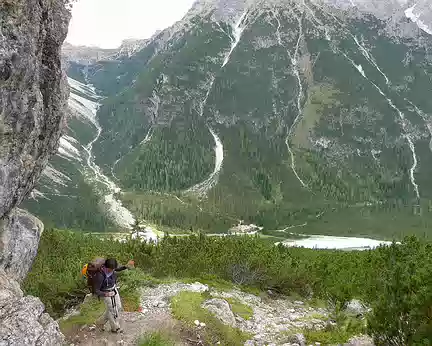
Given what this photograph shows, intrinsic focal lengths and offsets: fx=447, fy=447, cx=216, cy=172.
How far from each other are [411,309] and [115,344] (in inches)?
370

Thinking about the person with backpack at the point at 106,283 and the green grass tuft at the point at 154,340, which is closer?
the green grass tuft at the point at 154,340

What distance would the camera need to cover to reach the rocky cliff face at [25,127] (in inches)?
469

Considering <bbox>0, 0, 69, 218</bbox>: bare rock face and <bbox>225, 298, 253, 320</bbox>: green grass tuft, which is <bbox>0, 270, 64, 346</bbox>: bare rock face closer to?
<bbox>0, 0, 69, 218</bbox>: bare rock face

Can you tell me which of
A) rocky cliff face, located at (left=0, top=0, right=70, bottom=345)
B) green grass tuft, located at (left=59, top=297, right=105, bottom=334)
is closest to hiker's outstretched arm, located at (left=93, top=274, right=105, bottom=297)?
green grass tuft, located at (left=59, top=297, right=105, bottom=334)

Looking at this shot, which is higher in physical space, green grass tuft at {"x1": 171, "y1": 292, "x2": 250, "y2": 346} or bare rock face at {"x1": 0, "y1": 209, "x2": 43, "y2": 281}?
bare rock face at {"x1": 0, "y1": 209, "x2": 43, "y2": 281}

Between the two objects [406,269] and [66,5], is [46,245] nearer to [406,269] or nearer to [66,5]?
[66,5]

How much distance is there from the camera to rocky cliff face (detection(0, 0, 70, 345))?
11914 millimetres

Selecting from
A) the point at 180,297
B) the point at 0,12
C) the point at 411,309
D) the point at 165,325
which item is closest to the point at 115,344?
the point at 165,325

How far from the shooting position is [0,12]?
14.2 m

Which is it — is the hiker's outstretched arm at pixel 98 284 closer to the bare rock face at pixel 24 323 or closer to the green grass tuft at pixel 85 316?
the green grass tuft at pixel 85 316

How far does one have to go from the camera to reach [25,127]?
16016 millimetres

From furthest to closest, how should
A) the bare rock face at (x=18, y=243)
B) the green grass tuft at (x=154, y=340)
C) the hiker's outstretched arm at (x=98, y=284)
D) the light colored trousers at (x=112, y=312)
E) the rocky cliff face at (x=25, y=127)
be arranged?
the bare rock face at (x=18, y=243)
the light colored trousers at (x=112, y=312)
the hiker's outstretched arm at (x=98, y=284)
the green grass tuft at (x=154, y=340)
the rocky cliff face at (x=25, y=127)


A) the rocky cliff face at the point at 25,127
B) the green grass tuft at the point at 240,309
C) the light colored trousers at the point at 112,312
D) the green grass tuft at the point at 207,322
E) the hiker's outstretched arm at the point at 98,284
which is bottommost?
the green grass tuft at the point at 240,309

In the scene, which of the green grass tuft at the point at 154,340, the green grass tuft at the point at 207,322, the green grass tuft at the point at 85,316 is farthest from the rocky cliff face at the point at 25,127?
the green grass tuft at the point at 207,322
